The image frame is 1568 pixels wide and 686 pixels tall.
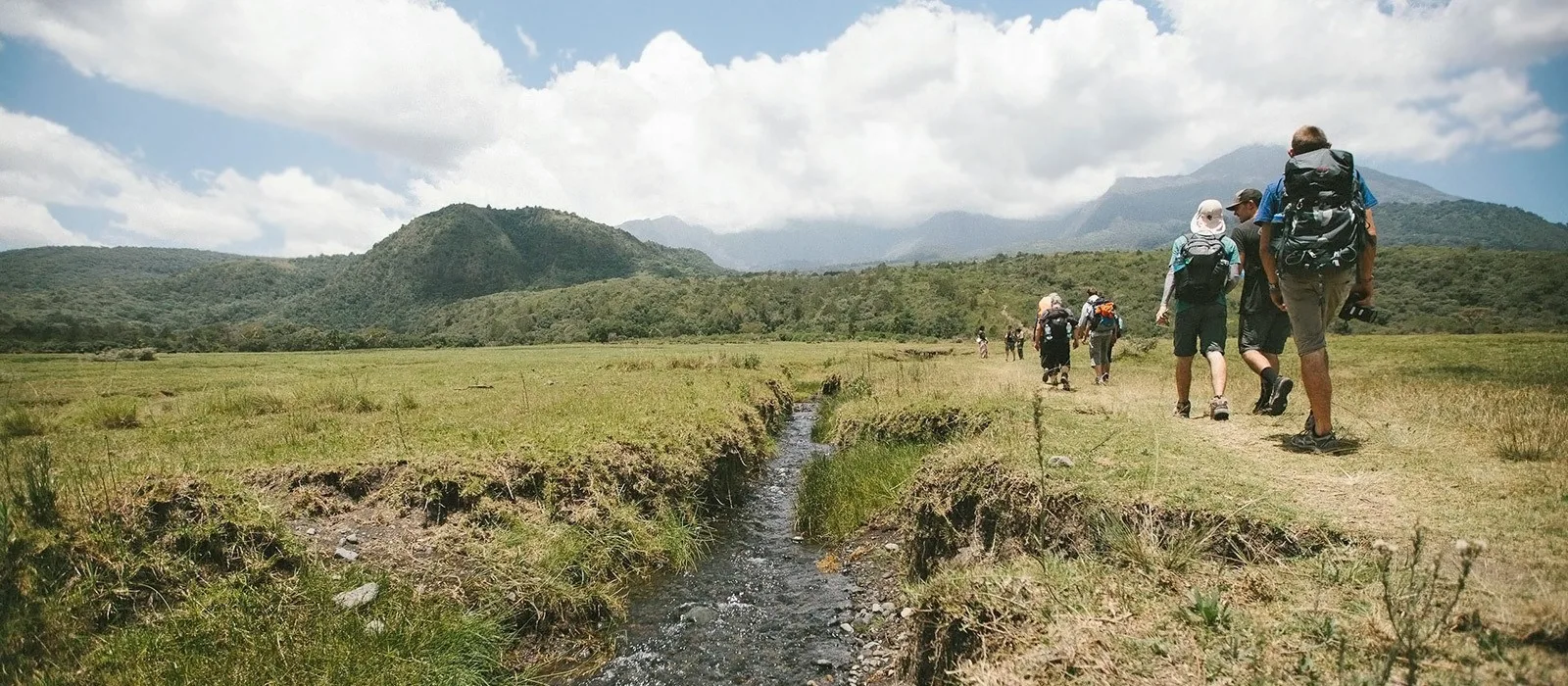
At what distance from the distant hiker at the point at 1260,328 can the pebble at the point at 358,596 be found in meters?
10.6

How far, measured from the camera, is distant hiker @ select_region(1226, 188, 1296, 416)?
29.0 feet

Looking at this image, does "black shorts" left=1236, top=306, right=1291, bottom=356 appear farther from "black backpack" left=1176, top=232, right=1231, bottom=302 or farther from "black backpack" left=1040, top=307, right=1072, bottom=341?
"black backpack" left=1040, top=307, right=1072, bottom=341

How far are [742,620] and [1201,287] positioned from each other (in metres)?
8.04

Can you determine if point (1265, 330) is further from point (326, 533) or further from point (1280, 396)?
point (326, 533)

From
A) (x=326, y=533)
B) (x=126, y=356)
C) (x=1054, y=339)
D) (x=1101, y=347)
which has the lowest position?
(x=326, y=533)

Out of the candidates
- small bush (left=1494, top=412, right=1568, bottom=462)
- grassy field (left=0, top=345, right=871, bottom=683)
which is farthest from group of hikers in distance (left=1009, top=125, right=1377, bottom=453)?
grassy field (left=0, top=345, right=871, bottom=683)

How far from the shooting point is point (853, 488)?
39.6 feet

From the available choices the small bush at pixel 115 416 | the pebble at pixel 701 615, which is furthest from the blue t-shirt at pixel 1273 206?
the small bush at pixel 115 416

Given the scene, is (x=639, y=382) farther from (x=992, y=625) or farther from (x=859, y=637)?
(x=992, y=625)

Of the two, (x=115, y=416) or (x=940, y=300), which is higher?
(x=940, y=300)

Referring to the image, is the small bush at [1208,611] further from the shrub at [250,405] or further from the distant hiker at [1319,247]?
the shrub at [250,405]

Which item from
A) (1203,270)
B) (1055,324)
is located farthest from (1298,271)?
(1055,324)

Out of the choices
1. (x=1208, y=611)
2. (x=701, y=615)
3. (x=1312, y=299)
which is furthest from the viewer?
(x=701, y=615)

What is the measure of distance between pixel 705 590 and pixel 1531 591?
780cm
